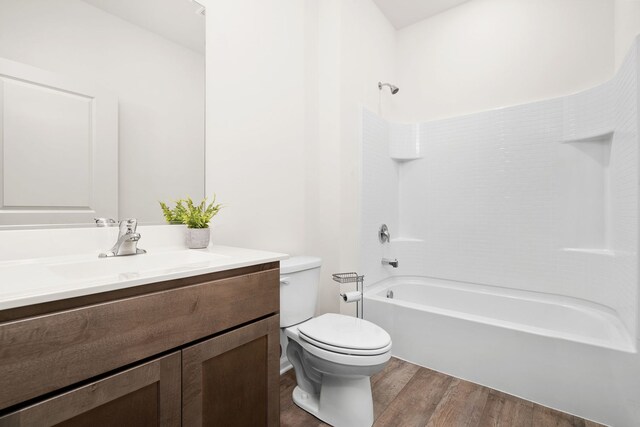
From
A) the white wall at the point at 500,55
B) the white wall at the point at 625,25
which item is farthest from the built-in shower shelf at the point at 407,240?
the white wall at the point at 625,25

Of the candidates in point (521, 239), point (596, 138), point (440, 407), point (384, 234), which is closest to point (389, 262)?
point (384, 234)

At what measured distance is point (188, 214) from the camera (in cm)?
134

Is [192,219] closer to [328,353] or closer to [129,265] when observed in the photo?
[129,265]

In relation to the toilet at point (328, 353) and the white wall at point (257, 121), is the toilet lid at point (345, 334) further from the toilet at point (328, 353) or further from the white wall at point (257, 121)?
the white wall at point (257, 121)

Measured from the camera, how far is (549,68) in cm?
218

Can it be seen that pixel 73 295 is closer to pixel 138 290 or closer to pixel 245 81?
pixel 138 290

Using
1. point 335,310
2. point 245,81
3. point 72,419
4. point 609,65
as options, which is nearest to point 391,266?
point 335,310

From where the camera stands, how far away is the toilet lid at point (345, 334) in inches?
50.5

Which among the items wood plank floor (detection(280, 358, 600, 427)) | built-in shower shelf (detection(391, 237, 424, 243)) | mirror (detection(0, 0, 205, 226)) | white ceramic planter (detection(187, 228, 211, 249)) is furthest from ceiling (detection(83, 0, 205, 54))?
built-in shower shelf (detection(391, 237, 424, 243))

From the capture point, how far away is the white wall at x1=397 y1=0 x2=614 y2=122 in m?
2.04

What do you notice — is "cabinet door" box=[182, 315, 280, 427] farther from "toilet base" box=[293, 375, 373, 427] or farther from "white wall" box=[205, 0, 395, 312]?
"white wall" box=[205, 0, 395, 312]

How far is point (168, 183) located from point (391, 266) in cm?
196

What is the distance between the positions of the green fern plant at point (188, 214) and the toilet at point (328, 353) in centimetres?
47

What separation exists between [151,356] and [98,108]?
3.26ft
